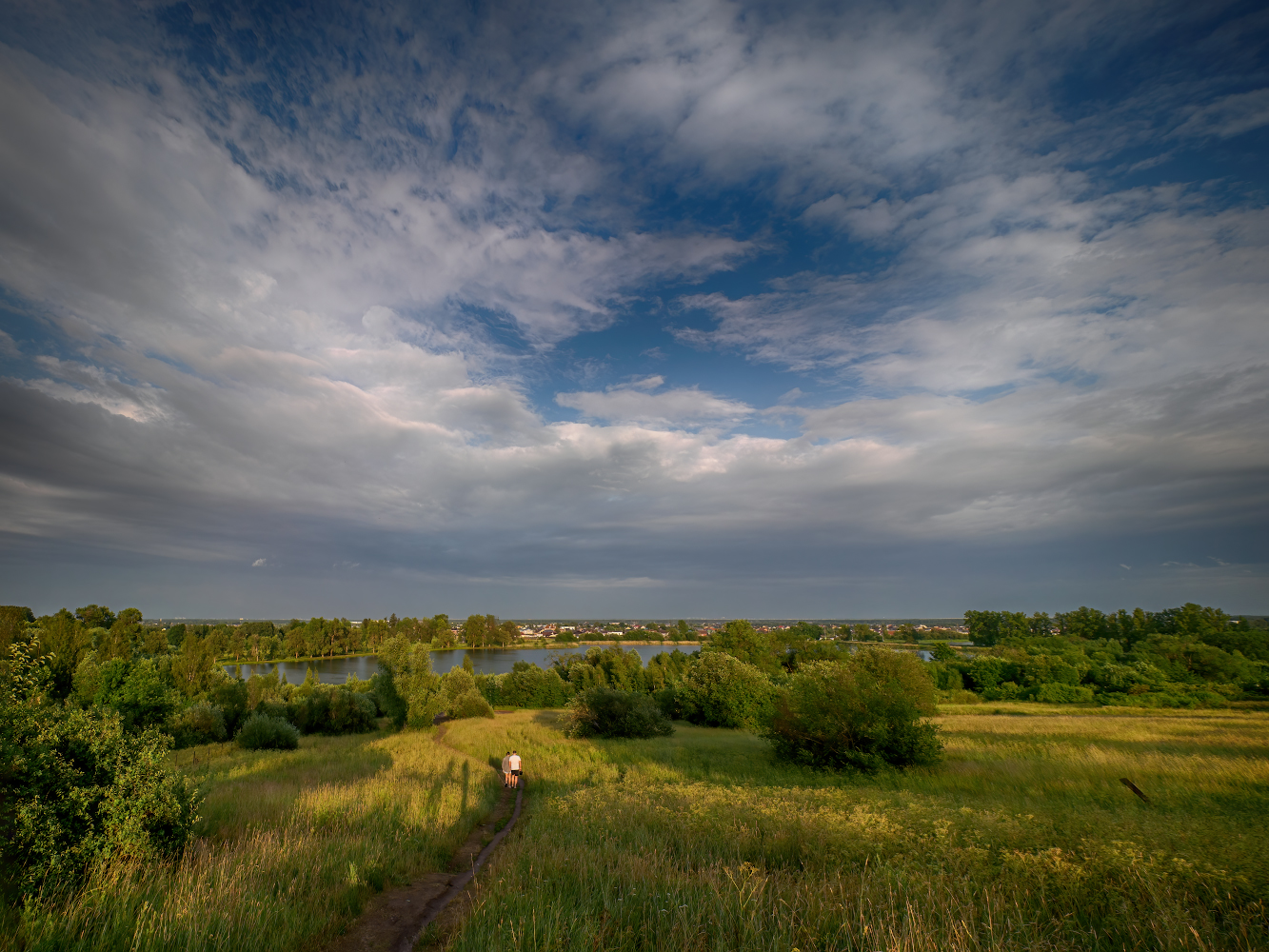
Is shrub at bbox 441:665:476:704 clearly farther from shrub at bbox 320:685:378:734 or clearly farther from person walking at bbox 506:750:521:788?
person walking at bbox 506:750:521:788

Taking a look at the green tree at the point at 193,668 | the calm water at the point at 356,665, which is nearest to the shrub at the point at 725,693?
the calm water at the point at 356,665

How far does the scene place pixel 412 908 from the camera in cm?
713

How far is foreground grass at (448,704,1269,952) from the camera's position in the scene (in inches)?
194

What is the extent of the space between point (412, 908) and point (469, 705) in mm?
42645

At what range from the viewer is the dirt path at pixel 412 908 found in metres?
6.02

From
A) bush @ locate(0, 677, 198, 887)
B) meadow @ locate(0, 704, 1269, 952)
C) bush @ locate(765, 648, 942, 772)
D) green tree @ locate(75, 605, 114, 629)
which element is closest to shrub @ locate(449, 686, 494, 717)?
meadow @ locate(0, 704, 1269, 952)

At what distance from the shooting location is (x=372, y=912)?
22.6 feet

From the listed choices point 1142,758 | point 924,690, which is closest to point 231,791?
point 1142,758

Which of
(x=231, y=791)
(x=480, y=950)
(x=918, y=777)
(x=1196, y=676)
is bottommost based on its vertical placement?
(x=1196, y=676)

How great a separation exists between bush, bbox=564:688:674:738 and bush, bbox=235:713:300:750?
53.6ft

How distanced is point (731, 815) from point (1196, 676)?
79137 mm

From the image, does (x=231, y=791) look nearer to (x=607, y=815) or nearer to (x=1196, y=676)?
(x=607, y=815)

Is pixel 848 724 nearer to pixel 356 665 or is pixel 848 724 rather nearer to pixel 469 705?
pixel 469 705

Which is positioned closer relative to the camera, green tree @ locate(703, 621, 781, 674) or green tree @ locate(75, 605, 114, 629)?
green tree @ locate(703, 621, 781, 674)
